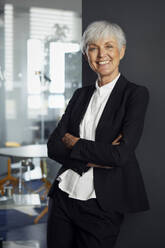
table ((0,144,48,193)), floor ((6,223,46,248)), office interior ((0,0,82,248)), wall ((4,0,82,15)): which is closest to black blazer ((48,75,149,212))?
office interior ((0,0,82,248))

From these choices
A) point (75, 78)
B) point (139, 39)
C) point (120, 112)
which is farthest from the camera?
point (75, 78)

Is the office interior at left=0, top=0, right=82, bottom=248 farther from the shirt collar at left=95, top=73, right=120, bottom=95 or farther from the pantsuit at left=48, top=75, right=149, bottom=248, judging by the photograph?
the pantsuit at left=48, top=75, right=149, bottom=248

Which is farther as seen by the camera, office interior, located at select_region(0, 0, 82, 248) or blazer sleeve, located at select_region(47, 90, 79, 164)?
office interior, located at select_region(0, 0, 82, 248)

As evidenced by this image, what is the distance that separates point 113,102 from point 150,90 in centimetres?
30

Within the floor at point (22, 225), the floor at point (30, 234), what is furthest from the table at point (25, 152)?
the floor at point (30, 234)

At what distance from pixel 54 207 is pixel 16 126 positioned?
A: 2578 mm

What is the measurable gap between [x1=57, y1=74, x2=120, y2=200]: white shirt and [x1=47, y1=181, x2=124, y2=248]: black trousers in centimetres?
5

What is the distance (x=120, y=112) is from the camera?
176 cm

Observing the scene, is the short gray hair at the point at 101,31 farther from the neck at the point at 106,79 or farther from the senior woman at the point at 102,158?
the neck at the point at 106,79

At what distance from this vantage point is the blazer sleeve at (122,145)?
1686 millimetres

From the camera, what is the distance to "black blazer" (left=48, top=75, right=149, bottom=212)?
5.57 ft

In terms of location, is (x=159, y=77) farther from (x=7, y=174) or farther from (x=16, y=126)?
(x=16, y=126)

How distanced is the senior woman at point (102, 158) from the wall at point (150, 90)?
0.20 m

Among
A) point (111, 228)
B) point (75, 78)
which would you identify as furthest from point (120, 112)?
point (75, 78)
